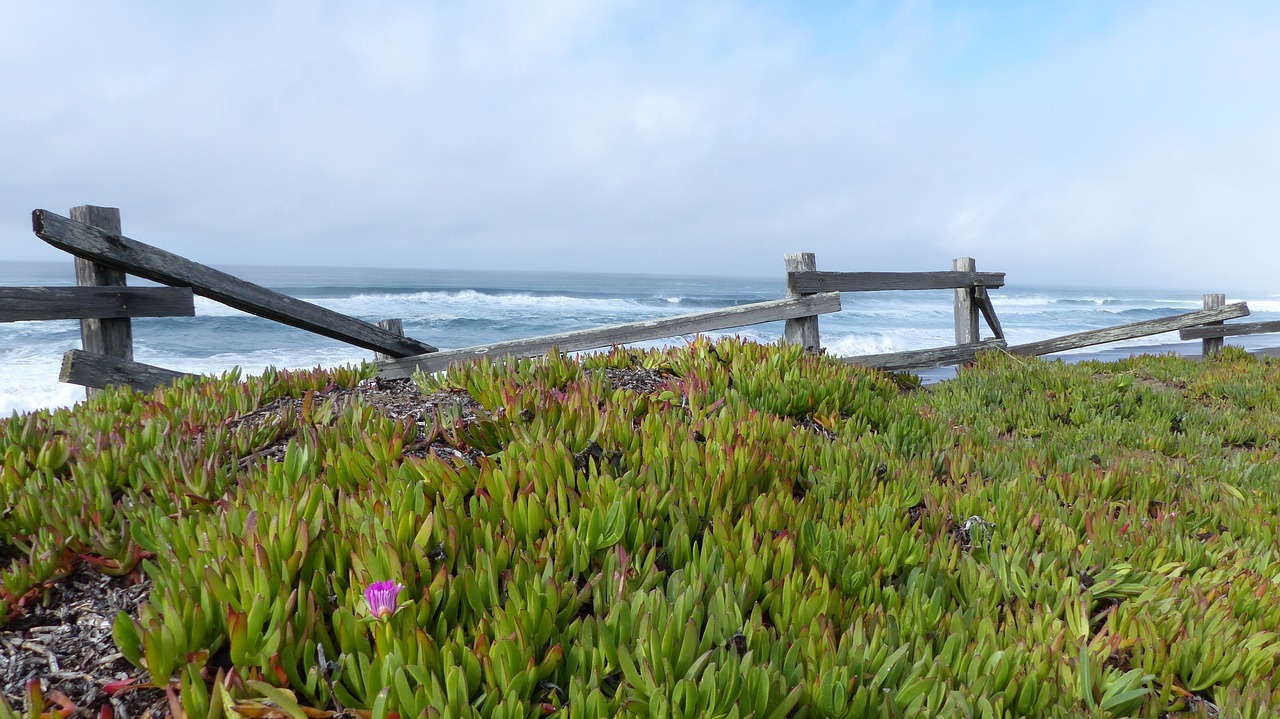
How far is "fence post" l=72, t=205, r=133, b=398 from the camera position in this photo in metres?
4.88

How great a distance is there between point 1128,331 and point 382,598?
43.7ft

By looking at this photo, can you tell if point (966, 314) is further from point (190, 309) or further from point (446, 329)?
point (446, 329)

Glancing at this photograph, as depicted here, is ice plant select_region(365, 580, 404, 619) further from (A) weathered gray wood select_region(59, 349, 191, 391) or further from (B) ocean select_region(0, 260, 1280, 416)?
(B) ocean select_region(0, 260, 1280, 416)

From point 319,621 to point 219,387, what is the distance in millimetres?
2917

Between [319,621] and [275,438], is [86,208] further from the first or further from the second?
[319,621]

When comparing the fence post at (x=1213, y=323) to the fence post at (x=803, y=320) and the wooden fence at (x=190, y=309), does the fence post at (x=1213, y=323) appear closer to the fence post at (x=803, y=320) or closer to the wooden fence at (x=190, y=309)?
the wooden fence at (x=190, y=309)

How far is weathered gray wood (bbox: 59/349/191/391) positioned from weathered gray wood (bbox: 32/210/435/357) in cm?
64

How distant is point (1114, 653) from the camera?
2.20m

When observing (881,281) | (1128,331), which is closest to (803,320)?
(881,281)

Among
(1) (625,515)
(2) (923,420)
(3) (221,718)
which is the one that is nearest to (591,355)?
(2) (923,420)

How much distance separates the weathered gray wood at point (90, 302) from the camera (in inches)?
180

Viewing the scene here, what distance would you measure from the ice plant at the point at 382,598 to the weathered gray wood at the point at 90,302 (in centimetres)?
423

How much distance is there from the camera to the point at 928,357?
9.40m

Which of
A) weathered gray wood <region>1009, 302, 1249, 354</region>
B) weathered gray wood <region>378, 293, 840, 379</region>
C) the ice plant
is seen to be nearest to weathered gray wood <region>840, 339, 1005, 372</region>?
weathered gray wood <region>1009, 302, 1249, 354</region>
